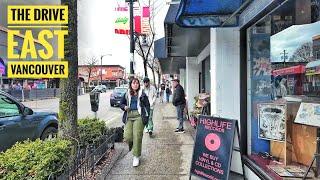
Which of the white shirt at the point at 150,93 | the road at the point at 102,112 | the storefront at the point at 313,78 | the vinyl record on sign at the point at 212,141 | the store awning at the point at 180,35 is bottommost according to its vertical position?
the road at the point at 102,112

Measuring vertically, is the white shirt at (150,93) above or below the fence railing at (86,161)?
above

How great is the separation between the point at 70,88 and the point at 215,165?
8.62ft

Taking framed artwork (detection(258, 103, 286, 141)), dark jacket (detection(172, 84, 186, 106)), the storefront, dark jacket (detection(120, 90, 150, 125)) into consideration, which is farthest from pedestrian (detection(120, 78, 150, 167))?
dark jacket (detection(172, 84, 186, 106))

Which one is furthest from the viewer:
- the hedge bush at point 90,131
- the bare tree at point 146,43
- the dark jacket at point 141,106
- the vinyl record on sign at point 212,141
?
the bare tree at point 146,43

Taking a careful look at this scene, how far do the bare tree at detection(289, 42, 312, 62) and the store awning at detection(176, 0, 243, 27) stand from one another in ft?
4.21

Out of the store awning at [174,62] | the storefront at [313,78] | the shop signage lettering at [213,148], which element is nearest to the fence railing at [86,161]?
the shop signage lettering at [213,148]

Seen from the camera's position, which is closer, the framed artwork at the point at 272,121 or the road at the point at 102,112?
the framed artwork at the point at 272,121

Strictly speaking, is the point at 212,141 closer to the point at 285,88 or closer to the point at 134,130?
the point at 285,88

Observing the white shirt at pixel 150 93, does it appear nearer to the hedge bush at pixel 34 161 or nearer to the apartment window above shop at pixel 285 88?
the apartment window above shop at pixel 285 88

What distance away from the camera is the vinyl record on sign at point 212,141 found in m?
5.11

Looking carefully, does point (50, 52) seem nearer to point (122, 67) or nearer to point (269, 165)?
point (269, 165)

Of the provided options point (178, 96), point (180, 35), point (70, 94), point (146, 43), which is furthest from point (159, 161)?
point (146, 43)

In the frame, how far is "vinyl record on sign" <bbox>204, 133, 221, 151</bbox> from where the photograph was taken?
5.11 meters

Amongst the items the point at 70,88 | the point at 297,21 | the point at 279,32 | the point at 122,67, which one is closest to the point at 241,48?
the point at 279,32
